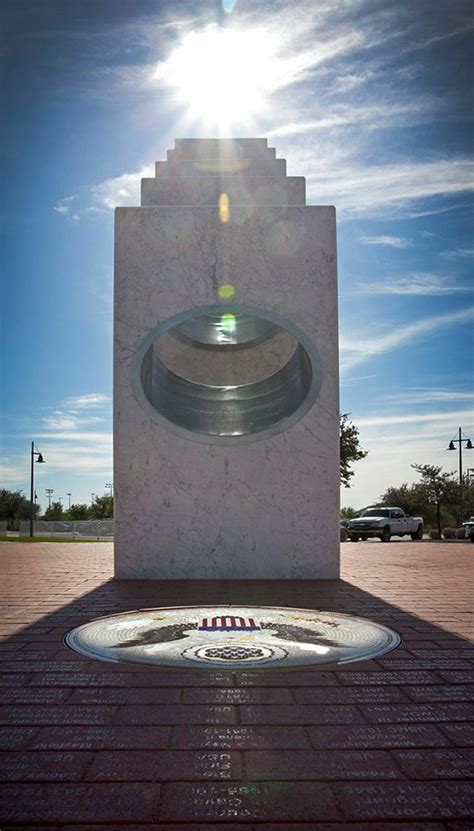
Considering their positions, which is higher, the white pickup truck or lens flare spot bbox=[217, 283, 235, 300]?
lens flare spot bbox=[217, 283, 235, 300]

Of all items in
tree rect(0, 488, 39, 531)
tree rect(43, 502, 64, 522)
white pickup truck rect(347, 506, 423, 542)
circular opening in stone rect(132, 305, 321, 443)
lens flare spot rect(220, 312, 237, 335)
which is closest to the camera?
circular opening in stone rect(132, 305, 321, 443)

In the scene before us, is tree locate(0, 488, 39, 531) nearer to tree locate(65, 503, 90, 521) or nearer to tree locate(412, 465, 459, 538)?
tree locate(65, 503, 90, 521)

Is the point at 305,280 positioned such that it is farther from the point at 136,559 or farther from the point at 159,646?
the point at 159,646

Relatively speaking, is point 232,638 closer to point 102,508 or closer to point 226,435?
point 226,435

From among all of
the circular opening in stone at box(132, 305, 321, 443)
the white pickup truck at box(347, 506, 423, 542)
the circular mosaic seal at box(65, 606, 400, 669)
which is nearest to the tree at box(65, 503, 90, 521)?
the white pickup truck at box(347, 506, 423, 542)

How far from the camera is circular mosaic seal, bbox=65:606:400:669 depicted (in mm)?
4984

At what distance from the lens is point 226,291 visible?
10672mm

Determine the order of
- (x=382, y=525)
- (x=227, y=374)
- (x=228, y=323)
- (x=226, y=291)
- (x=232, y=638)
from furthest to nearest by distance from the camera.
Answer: (x=382, y=525), (x=227, y=374), (x=228, y=323), (x=226, y=291), (x=232, y=638)

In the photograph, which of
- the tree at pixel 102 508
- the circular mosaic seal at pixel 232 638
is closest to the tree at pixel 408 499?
the tree at pixel 102 508

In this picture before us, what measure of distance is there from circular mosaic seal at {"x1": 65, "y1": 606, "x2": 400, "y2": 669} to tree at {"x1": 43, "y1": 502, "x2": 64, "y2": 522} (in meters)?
80.5

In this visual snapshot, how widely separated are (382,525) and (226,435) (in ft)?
59.5

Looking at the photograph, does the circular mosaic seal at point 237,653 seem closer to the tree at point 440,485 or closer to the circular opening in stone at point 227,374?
the circular opening in stone at point 227,374

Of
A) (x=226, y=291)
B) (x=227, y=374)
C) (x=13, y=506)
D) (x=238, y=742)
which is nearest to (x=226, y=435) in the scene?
(x=226, y=291)

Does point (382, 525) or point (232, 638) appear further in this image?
point (382, 525)
